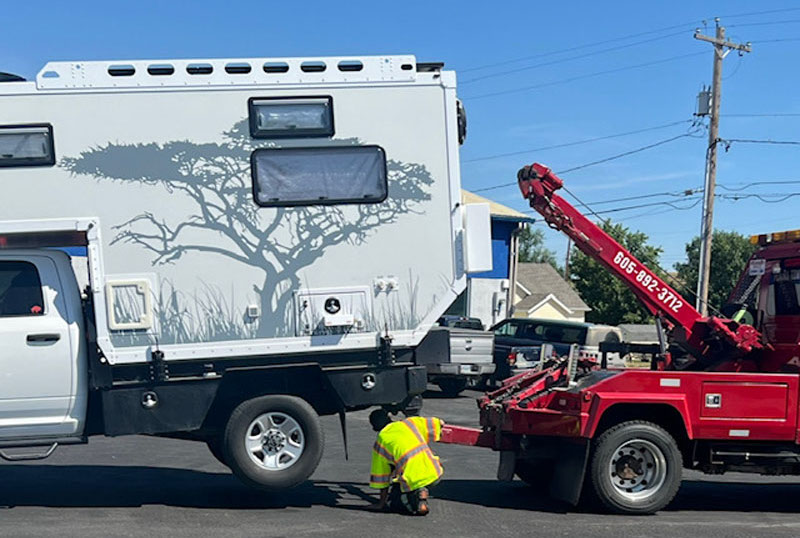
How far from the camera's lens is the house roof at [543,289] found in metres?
57.9

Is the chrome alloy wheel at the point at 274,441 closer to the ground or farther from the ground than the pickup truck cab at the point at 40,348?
closer to the ground

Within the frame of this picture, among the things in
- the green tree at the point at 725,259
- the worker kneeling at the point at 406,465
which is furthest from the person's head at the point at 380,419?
the green tree at the point at 725,259

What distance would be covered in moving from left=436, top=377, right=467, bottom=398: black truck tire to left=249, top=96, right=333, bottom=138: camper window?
11446 mm

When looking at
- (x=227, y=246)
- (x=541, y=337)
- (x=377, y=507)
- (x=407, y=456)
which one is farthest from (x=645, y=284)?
(x=541, y=337)

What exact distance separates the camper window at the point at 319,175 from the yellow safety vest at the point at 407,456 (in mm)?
2051

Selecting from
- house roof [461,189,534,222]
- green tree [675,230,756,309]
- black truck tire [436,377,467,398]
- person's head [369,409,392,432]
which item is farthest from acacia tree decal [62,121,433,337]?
green tree [675,230,756,309]

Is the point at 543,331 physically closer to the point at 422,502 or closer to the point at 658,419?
the point at 658,419

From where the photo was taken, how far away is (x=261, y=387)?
8.51 meters

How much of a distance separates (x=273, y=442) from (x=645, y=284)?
4.11 m

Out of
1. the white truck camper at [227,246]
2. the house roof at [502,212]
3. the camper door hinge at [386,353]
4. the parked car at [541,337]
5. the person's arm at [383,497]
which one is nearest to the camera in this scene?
the white truck camper at [227,246]

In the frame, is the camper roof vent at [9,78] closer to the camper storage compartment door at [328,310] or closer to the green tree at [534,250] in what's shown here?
the camper storage compartment door at [328,310]

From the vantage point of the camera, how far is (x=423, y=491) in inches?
320

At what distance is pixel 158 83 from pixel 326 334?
2.62 m

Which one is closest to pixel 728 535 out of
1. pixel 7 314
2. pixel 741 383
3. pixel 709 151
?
pixel 741 383
